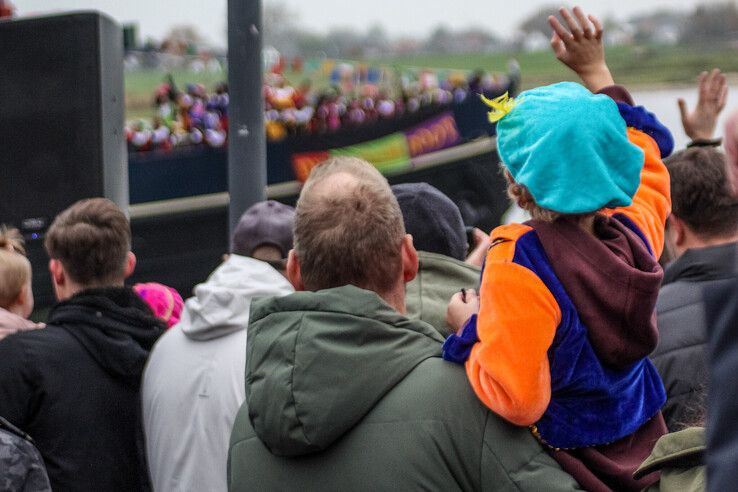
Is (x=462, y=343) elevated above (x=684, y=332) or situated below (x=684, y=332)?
above

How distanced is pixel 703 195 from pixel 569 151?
1.17 meters

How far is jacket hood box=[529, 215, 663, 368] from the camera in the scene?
1527 millimetres

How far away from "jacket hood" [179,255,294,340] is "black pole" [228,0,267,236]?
1.11 m

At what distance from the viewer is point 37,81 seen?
4.43 meters

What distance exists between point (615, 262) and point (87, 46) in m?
3.23

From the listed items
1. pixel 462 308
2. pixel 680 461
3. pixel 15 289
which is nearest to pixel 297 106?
pixel 15 289

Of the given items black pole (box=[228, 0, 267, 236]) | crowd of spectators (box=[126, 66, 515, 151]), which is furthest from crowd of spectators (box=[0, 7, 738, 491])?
crowd of spectators (box=[126, 66, 515, 151])

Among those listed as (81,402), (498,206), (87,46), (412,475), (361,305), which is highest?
(87,46)

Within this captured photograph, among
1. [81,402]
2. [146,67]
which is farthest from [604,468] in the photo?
[146,67]

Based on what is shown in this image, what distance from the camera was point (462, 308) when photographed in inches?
68.0

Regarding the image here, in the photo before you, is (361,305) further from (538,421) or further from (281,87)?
(281,87)

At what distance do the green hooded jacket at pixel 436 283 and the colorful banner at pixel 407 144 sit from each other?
5986 mm

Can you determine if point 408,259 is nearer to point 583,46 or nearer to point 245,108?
point 583,46

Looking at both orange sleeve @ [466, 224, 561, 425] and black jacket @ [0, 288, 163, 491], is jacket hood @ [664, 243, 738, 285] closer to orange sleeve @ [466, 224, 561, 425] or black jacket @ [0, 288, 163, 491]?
orange sleeve @ [466, 224, 561, 425]
